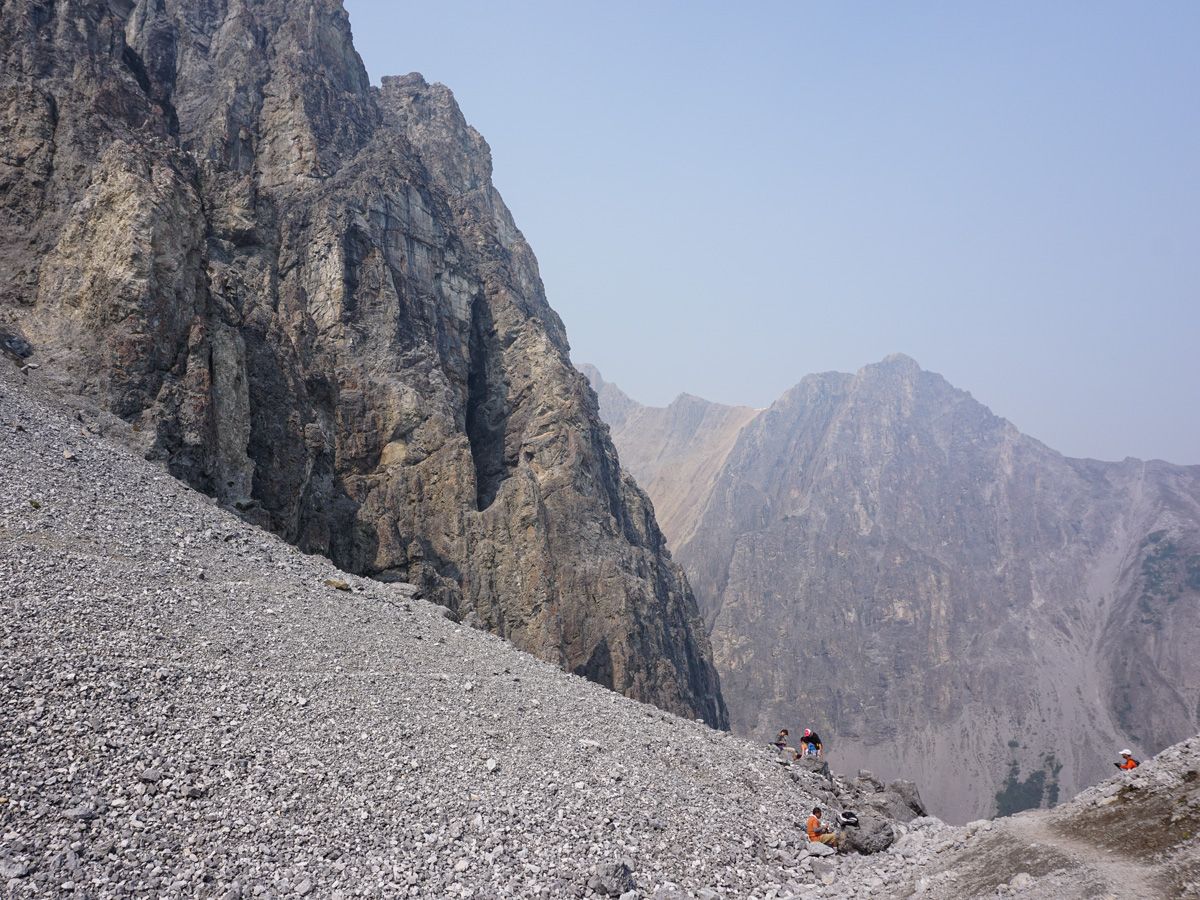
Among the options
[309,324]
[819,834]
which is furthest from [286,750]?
[309,324]

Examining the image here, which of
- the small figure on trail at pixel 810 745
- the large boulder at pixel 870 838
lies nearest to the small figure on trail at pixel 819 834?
the large boulder at pixel 870 838

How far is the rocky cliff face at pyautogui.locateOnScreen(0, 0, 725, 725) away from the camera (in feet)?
118

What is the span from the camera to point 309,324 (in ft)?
173

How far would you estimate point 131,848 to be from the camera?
11.5 meters

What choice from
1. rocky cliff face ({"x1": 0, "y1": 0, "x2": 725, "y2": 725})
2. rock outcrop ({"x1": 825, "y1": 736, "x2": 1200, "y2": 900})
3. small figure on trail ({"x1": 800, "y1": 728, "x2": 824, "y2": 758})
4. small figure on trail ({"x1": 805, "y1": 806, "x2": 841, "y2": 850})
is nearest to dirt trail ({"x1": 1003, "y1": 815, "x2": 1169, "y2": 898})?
rock outcrop ({"x1": 825, "y1": 736, "x2": 1200, "y2": 900})

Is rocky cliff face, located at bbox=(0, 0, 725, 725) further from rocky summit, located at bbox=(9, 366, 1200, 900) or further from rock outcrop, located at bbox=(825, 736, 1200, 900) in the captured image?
rock outcrop, located at bbox=(825, 736, 1200, 900)

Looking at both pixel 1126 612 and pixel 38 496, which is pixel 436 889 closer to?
pixel 38 496

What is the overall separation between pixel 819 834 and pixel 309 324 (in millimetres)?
46709

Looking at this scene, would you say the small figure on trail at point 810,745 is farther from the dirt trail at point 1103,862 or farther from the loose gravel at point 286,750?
the dirt trail at point 1103,862

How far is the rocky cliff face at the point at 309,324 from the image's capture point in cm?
3606

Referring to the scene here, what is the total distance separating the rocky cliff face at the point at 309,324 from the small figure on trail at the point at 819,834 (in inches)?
858

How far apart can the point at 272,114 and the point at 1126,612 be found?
215746 millimetres

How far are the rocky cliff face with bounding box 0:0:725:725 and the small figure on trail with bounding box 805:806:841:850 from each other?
21781 mm

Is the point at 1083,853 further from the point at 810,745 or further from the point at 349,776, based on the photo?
the point at 810,745
